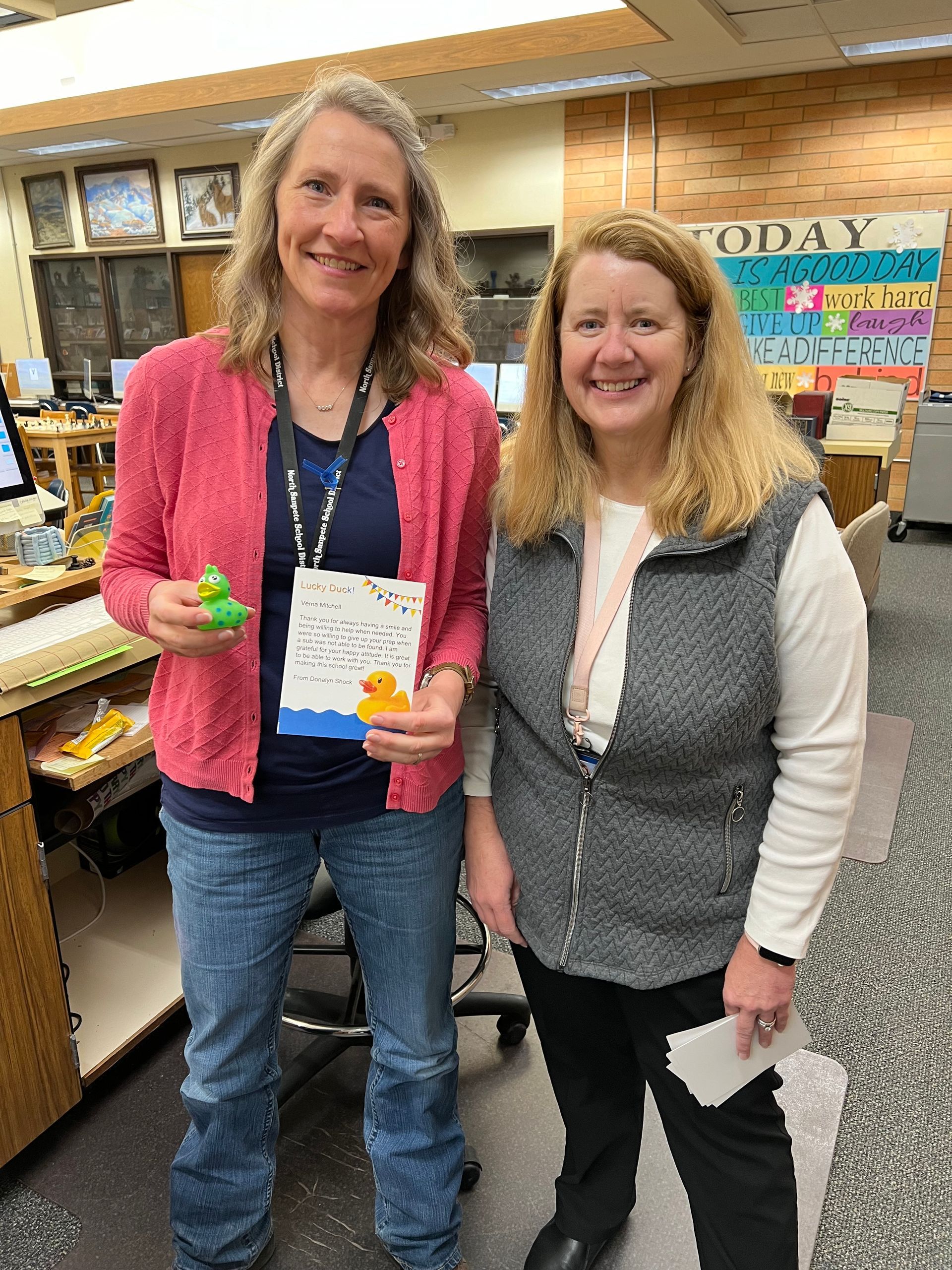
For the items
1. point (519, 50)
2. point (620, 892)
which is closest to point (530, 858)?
point (620, 892)

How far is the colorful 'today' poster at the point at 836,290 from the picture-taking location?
6.23 metres

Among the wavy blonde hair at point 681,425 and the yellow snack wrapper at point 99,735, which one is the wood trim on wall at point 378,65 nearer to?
the wavy blonde hair at point 681,425

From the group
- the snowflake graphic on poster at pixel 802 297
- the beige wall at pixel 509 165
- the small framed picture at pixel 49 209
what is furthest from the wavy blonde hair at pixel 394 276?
the small framed picture at pixel 49 209

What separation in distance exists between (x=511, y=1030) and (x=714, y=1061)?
93 cm

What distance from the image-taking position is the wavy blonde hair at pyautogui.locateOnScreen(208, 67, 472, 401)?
1.05 m

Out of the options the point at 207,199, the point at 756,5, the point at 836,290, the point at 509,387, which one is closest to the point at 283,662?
the point at 509,387

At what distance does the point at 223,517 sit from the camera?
40.4 inches

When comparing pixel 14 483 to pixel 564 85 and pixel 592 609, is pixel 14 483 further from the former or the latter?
pixel 564 85

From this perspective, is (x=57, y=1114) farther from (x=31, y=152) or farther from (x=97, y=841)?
(x=31, y=152)

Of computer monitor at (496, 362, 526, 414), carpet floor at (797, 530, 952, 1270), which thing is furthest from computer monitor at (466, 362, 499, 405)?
carpet floor at (797, 530, 952, 1270)

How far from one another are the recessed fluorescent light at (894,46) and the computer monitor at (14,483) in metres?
5.68

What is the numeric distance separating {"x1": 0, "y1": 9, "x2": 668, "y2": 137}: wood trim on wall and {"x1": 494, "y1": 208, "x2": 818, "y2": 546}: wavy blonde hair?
485 cm

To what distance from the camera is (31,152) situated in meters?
8.42

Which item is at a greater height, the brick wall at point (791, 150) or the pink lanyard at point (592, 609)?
the brick wall at point (791, 150)
